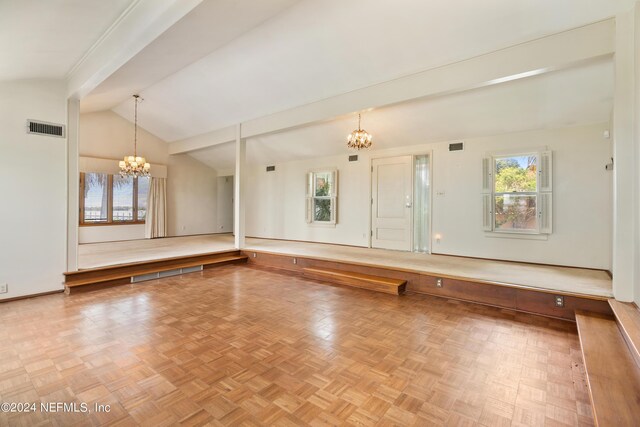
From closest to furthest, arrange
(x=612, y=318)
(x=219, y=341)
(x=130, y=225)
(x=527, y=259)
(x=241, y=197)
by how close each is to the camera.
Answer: (x=219, y=341), (x=612, y=318), (x=527, y=259), (x=241, y=197), (x=130, y=225)

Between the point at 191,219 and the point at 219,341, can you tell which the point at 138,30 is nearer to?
the point at 219,341

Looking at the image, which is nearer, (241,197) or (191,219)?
(241,197)

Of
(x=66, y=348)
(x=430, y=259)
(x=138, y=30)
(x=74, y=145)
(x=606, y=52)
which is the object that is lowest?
(x=66, y=348)

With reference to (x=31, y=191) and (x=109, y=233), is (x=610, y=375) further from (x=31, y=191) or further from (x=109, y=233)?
(x=109, y=233)

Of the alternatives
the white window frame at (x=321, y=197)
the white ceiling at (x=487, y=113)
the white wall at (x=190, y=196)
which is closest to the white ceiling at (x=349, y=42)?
the white ceiling at (x=487, y=113)

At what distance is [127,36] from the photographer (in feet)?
10.4

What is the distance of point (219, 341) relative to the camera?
2.90 metres

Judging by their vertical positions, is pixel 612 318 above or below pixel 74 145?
below

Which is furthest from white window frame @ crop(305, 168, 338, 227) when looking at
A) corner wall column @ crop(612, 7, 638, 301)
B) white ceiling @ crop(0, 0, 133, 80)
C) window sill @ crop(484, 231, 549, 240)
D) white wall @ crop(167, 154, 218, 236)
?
corner wall column @ crop(612, 7, 638, 301)

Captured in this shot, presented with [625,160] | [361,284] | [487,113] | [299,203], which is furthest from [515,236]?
Result: [299,203]

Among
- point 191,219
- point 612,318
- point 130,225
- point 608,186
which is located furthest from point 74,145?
point 608,186

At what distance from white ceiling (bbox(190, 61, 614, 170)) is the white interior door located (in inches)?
18.6

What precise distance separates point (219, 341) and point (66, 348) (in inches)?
52.0

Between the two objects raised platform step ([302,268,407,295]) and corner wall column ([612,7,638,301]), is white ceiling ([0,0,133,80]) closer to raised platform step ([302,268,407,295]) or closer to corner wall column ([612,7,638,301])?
raised platform step ([302,268,407,295])
